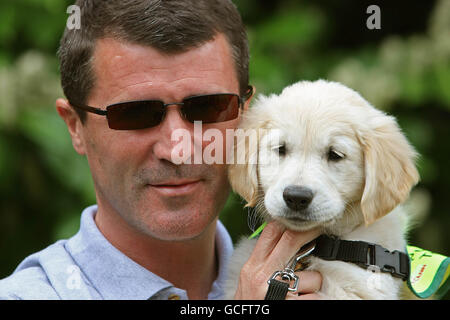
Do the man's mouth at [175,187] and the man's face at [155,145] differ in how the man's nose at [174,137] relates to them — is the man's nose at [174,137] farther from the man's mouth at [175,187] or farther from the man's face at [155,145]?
the man's mouth at [175,187]

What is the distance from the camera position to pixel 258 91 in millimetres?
4398

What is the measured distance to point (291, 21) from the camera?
532 centimetres

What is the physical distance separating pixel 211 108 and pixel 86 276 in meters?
1.04

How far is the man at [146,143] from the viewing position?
2.87m

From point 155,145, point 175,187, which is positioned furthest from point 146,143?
point 175,187

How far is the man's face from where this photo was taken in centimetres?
288

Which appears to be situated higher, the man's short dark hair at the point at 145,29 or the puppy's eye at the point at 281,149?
the man's short dark hair at the point at 145,29

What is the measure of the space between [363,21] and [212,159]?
3.82 meters

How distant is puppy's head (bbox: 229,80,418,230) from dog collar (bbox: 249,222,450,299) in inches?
5.2

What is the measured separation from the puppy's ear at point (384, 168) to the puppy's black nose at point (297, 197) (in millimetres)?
288

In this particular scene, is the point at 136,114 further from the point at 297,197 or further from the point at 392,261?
the point at 392,261

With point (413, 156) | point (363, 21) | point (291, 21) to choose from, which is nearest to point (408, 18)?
point (363, 21)

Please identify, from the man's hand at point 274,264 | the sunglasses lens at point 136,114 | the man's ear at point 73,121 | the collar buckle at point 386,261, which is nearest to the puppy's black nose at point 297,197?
the man's hand at point 274,264

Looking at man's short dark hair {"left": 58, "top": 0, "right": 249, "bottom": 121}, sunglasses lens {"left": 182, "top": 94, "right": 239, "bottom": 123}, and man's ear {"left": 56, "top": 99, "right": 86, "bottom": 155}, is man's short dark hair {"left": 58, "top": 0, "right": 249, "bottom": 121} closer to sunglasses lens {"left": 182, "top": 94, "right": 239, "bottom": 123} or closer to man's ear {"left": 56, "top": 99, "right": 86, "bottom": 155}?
man's ear {"left": 56, "top": 99, "right": 86, "bottom": 155}
